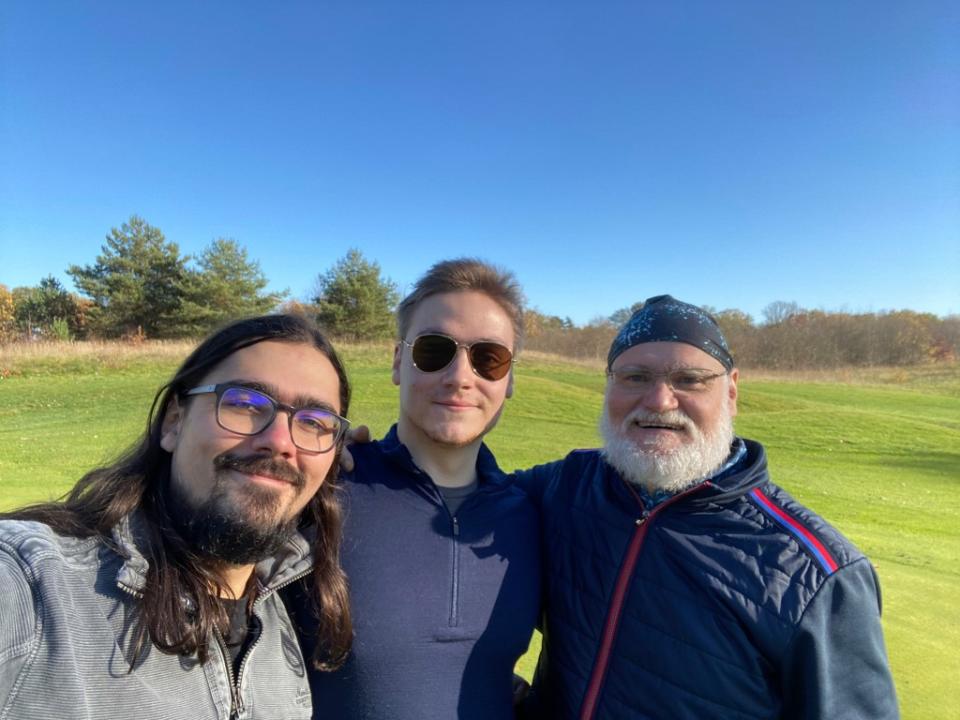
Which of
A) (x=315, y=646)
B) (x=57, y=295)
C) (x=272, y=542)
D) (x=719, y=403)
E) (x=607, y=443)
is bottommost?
(x=315, y=646)

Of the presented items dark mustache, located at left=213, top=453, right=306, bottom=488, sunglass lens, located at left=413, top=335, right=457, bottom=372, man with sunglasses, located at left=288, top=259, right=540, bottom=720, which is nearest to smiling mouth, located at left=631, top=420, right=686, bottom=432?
man with sunglasses, located at left=288, top=259, right=540, bottom=720

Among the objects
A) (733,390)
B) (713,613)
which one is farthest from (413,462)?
(733,390)

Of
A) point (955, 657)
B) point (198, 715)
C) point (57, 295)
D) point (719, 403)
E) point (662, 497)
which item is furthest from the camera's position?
point (57, 295)

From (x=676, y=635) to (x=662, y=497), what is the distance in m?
0.45

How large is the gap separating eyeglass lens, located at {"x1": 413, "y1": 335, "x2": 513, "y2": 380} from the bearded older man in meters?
0.53

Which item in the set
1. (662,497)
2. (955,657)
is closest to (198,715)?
(662,497)

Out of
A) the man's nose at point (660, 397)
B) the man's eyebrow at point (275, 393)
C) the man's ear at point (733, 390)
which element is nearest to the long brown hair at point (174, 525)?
the man's eyebrow at point (275, 393)

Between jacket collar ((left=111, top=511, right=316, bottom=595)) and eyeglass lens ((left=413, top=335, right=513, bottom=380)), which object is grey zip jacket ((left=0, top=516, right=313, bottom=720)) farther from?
eyeglass lens ((left=413, top=335, right=513, bottom=380))

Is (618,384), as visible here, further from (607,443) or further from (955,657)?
(955,657)

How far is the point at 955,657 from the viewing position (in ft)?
10.2

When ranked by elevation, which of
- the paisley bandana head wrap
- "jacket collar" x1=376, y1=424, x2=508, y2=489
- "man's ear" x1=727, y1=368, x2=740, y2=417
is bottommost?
"jacket collar" x1=376, y1=424, x2=508, y2=489

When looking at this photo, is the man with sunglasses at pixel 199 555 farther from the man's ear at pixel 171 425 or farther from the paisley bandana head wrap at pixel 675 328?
the paisley bandana head wrap at pixel 675 328

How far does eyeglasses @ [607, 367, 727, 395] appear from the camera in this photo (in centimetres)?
215

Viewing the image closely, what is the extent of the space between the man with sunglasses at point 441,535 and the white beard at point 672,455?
45 centimetres
